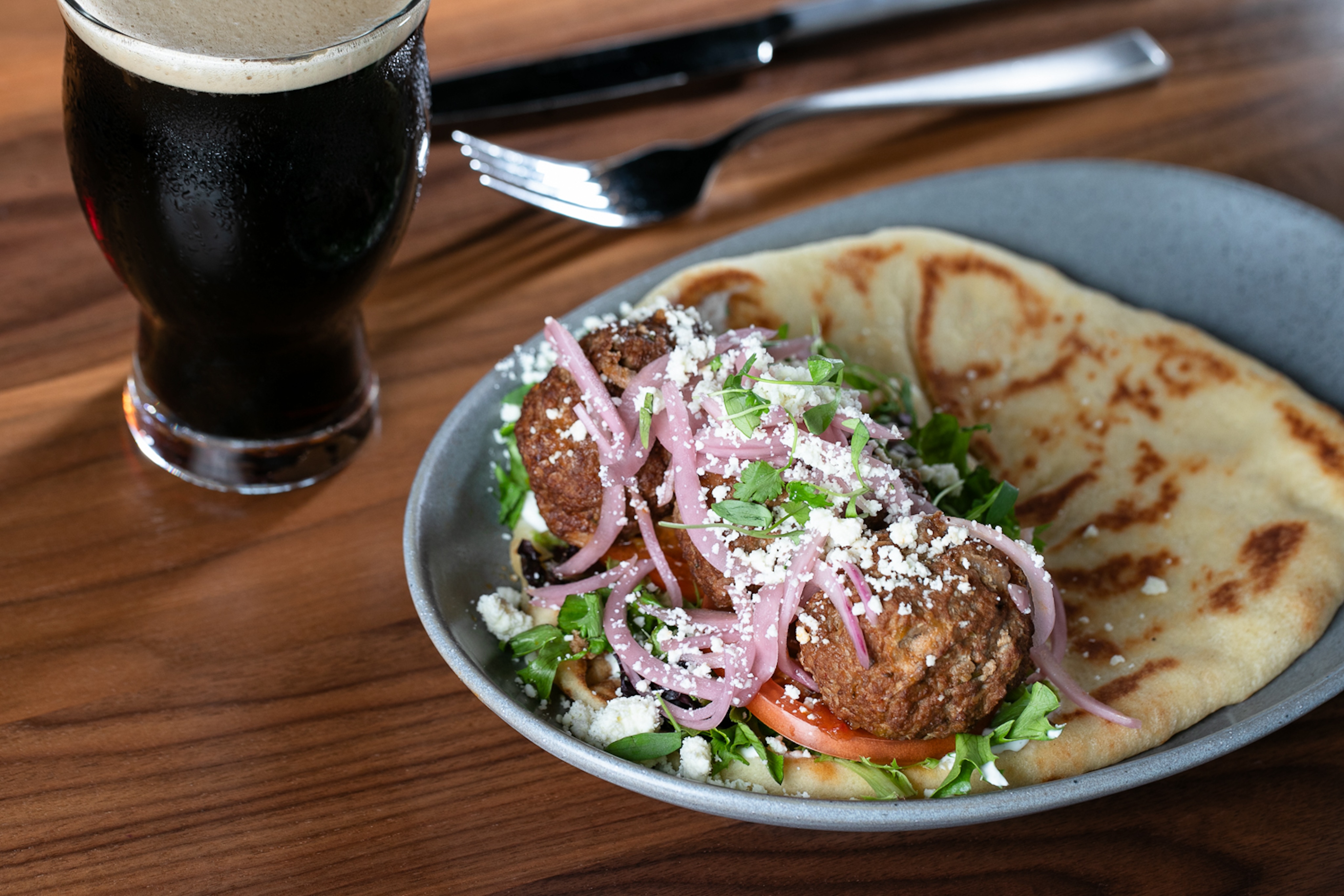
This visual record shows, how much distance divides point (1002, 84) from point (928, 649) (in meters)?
2.75

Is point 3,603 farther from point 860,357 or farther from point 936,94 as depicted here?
point 936,94

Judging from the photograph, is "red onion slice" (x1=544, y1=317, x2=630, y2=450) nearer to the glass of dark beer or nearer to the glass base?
the glass of dark beer

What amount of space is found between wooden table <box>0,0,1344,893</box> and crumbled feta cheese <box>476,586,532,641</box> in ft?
0.57

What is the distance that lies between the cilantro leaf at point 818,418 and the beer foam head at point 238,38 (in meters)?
1.11

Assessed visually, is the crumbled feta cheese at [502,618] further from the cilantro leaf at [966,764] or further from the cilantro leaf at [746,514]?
the cilantro leaf at [966,764]

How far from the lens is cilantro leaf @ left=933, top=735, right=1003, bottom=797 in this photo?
210 centimetres

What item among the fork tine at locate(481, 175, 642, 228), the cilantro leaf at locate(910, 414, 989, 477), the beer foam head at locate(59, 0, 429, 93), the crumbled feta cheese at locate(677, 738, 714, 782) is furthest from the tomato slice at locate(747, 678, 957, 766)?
the fork tine at locate(481, 175, 642, 228)

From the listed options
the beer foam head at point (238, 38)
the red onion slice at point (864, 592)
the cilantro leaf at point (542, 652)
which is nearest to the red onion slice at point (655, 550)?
the cilantro leaf at point (542, 652)

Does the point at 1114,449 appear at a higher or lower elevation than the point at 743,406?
lower

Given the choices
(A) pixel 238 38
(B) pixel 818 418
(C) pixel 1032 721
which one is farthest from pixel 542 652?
(A) pixel 238 38

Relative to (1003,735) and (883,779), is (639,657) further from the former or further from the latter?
(1003,735)

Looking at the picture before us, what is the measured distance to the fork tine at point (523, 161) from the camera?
340cm

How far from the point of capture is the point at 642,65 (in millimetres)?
4180

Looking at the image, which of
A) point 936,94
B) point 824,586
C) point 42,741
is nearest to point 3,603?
point 42,741
